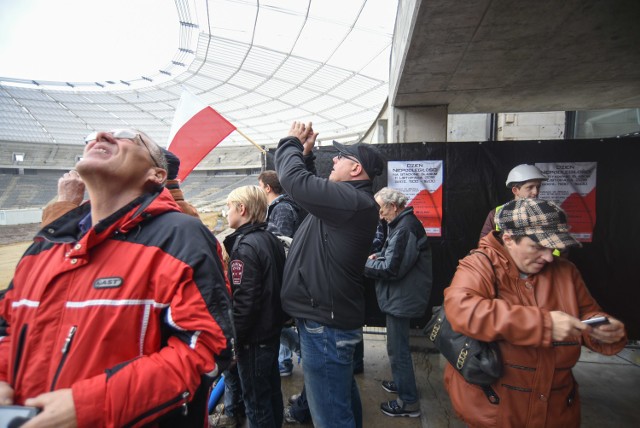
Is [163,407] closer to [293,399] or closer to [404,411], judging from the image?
[293,399]

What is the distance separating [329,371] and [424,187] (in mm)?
2566

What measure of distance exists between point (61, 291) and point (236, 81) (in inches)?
1004

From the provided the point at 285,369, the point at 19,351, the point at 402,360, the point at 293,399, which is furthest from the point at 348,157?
the point at 285,369

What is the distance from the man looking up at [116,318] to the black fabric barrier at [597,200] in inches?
112

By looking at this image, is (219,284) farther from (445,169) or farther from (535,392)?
(445,169)

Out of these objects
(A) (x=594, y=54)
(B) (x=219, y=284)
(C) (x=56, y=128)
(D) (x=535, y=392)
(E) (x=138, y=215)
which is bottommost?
(D) (x=535, y=392)

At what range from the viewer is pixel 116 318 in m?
1.03

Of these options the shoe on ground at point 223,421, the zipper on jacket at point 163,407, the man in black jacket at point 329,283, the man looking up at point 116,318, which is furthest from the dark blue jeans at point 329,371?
the shoe on ground at point 223,421

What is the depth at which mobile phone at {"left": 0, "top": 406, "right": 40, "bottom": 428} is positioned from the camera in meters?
0.85

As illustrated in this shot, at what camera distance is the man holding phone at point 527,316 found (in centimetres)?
138

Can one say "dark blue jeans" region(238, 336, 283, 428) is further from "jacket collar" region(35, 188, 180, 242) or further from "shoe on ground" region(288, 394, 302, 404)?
"jacket collar" region(35, 188, 180, 242)

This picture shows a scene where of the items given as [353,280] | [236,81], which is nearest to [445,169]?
[353,280]

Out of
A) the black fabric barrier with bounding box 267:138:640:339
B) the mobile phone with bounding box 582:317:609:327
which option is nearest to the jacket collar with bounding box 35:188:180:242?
the mobile phone with bounding box 582:317:609:327

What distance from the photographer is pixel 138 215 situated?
1.15 m
